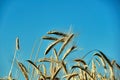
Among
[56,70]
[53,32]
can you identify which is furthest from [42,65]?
[56,70]

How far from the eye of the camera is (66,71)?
9.02 feet

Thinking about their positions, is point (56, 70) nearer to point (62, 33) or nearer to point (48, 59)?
point (48, 59)

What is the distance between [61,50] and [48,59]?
0.45 ft

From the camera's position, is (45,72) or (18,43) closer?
(45,72)

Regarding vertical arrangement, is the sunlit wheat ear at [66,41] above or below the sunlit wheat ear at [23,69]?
above

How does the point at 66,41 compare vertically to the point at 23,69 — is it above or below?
above

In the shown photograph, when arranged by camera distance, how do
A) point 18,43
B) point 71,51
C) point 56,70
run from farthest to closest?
point 18,43
point 71,51
point 56,70

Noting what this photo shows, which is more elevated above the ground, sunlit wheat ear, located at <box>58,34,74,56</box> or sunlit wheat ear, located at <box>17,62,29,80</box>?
sunlit wheat ear, located at <box>58,34,74,56</box>

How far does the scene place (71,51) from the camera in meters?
2.81

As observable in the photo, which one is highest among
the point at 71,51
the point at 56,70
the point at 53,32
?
the point at 53,32

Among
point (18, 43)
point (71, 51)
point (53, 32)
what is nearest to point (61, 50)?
point (71, 51)

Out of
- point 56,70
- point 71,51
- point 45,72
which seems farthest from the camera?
point 45,72

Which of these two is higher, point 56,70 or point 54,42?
point 54,42

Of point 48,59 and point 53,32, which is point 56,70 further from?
point 53,32
